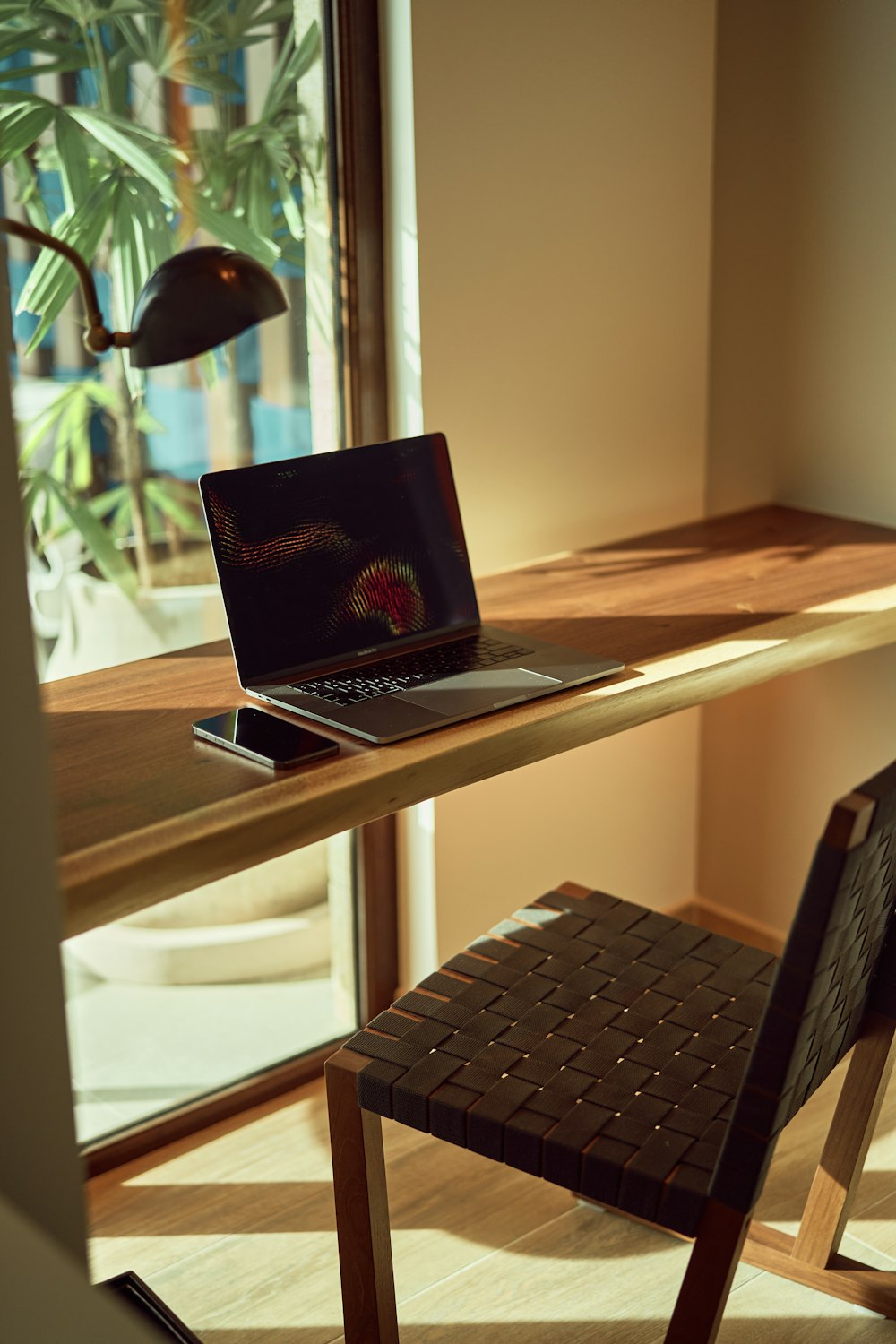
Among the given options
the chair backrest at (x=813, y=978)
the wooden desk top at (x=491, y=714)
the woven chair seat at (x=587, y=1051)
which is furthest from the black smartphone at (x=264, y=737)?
the chair backrest at (x=813, y=978)

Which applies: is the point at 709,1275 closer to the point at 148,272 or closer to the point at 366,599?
the point at 366,599

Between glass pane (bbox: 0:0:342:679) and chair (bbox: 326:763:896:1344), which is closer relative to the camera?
chair (bbox: 326:763:896:1344)

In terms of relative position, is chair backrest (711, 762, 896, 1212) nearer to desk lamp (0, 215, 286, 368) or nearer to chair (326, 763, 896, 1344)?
chair (326, 763, 896, 1344)

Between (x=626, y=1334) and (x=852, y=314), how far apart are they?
1529mm

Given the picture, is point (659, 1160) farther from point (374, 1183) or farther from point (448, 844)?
point (448, 844)

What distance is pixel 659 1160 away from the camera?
4.62 ft

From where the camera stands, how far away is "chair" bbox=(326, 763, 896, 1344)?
1328mm

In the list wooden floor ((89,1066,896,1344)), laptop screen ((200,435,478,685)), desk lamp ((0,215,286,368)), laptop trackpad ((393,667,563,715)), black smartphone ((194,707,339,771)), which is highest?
desk lamp ((0,215,286,368))

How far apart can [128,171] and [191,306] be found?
0.30m

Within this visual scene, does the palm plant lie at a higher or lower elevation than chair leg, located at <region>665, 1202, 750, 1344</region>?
higher

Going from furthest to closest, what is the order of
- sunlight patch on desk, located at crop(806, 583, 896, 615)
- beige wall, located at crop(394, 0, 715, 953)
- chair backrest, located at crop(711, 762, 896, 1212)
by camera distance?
1. beige wall, located at crop(394, 0, 715, 953)
2. sunlight patch on desk, located at crop(806, 583, 896, 615)
3. chair backrest, located at crop(711, 762, 896, 1212)

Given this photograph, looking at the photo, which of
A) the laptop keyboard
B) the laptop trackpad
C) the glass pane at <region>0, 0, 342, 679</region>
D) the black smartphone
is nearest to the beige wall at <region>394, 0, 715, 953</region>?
the glass pane at <region>0, 0, 342, 679</region>

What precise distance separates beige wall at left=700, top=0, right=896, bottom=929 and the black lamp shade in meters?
1.04

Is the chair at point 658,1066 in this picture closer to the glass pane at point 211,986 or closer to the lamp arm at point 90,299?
the glass pane at point 211,986
